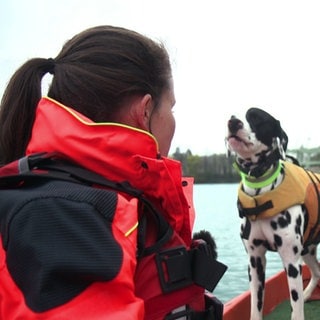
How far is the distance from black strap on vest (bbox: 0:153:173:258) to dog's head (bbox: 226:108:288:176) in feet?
8.52

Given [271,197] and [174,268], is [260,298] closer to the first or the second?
[271,197]

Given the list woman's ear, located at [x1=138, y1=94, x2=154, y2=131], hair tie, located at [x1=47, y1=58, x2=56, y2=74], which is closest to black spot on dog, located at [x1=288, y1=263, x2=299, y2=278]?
woman's ear, located at [x1=138, y1=94, x2=154, y2=131]

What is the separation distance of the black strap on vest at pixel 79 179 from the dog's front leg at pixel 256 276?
9.37 ft

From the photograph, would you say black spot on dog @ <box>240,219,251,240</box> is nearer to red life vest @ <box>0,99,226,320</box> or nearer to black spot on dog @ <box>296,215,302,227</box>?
black spot on dog @ <box>296,215,302,227</box>

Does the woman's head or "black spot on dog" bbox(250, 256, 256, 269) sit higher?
the woman's head

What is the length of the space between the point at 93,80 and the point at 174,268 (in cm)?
54

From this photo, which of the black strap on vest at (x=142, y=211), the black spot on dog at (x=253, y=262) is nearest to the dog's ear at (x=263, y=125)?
the black spot on dog at (x=253, y=262)

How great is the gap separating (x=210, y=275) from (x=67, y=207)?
1.79 feet

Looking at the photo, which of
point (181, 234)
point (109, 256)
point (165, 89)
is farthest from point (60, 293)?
point (165, 89)

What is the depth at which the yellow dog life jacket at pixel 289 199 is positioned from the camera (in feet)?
12.4

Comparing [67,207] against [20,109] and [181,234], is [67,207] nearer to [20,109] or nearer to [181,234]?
[181,234]

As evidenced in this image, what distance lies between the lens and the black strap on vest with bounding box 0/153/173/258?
118cm

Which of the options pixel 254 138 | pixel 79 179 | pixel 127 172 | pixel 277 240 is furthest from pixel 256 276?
pixel 79 179

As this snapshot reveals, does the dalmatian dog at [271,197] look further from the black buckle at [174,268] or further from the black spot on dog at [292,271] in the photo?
the black buckle at [174,268]
